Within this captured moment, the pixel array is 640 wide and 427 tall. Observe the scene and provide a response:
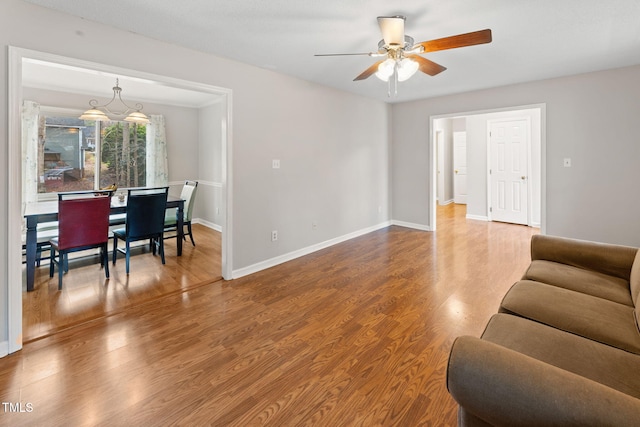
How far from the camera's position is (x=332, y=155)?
4824mm

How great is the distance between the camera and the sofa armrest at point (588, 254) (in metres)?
2.11

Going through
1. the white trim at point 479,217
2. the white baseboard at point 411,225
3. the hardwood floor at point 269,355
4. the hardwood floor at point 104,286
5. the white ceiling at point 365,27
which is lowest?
the hardwood floor at point 269,355

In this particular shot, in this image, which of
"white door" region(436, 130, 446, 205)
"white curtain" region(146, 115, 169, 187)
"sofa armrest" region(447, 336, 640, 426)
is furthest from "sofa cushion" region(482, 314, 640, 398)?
"white door" region(436, 130, 446, 205)

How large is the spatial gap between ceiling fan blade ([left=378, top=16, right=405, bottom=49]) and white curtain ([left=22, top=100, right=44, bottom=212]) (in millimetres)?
5208

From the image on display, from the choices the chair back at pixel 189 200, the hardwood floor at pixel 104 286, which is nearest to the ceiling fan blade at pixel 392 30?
the hardwood floor at pixel 104 286

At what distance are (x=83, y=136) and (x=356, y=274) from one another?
5.07 metres

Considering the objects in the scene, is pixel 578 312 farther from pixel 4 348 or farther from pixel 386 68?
pixel 4 348

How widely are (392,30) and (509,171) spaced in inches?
212

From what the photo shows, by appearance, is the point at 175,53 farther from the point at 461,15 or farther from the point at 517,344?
the point at 517,344

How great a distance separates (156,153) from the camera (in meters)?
5.95

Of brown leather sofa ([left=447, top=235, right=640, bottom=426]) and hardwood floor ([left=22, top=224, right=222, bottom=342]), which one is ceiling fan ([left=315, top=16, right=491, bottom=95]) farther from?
hardwood floor ([left=22, top=224, right=222, bottom=342])

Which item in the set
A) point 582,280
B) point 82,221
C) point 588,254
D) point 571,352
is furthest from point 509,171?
point 82,221

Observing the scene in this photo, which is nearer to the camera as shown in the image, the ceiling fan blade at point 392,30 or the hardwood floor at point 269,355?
the hardwood floor at point 269,355

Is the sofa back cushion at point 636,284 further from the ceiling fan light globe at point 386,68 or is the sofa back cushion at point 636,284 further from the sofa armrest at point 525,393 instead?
the ceiling fan light globe at point 386,68
